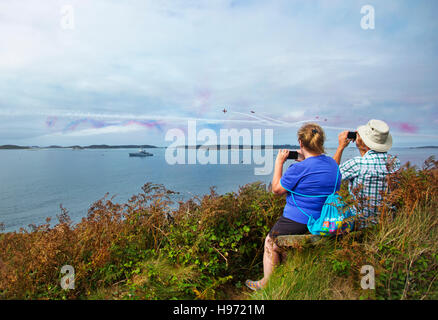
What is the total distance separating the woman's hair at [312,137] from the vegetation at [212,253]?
1244mm

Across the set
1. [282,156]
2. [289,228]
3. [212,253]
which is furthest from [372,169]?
[212,253]

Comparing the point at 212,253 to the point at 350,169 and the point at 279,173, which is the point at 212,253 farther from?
the point at 350,169

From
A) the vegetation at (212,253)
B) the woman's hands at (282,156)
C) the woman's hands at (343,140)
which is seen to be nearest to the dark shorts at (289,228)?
the vegetation at (212,253)

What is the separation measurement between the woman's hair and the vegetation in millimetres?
1244

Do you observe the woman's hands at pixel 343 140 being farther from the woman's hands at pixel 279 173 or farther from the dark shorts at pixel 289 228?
the dark shorts at pixel 289 228

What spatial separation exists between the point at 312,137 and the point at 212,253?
7.39 feet

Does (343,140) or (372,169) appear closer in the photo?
(372,169)

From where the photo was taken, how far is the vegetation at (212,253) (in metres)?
3.12

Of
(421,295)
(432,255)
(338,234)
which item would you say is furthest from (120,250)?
(432,255)

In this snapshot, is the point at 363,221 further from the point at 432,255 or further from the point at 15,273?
the point at 15,273

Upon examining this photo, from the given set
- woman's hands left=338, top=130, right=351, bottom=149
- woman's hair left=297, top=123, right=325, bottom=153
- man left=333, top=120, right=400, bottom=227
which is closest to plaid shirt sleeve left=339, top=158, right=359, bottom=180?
man left=333, top=120, right=400, bottom=227

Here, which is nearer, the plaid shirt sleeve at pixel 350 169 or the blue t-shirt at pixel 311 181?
the blue t-shirt at pixel 311 181

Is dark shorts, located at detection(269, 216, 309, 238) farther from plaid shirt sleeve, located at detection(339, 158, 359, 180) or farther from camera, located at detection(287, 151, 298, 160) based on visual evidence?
plaid shirt sleeve, located at detection(339, 158, 359, 180)

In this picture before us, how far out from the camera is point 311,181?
343 cm
